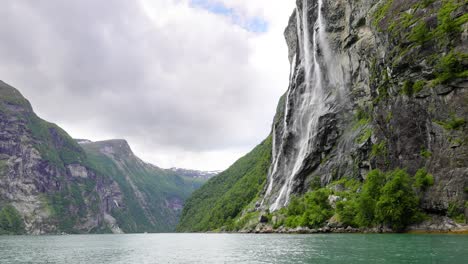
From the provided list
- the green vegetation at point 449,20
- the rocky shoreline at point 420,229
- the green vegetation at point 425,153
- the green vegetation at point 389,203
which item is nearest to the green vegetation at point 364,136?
the green vegetation at point 389,203

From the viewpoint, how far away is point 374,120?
77938 millimetres

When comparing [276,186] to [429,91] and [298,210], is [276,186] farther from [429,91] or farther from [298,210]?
[429,91]

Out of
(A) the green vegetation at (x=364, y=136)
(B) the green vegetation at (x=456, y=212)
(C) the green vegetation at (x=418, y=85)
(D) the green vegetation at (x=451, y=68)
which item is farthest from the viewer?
(A) the green vegetation at (x=364, y=136)

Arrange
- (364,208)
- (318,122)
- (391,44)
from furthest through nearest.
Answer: (318,122), (391,44), (364,208)

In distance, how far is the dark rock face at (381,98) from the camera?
56656 millimetres

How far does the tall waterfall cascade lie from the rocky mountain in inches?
12.8

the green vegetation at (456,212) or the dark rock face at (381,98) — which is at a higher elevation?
the dark rock face at (381,98)

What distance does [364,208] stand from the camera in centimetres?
6325

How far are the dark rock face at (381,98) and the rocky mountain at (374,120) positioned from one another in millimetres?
178

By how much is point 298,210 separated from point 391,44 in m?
38.0

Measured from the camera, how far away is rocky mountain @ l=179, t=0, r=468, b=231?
2229 inches

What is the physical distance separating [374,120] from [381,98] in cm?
494

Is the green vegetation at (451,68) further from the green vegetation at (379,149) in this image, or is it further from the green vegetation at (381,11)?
the green vegetation at (381,11)

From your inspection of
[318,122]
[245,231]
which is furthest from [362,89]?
[245,231]
